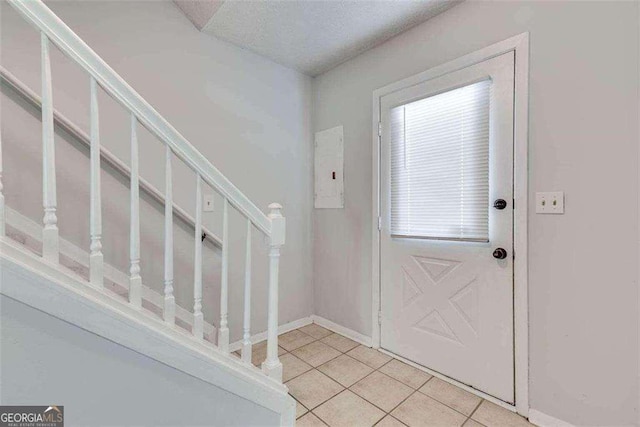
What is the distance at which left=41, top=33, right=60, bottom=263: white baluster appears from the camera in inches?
32.4

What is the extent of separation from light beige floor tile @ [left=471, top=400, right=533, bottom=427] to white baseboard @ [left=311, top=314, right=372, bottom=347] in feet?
2.87

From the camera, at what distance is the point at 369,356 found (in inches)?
82.9

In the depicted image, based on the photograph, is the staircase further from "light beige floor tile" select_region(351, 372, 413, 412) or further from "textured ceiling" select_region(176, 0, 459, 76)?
"textured ceiling" select_region(176, 0, 459, 76)

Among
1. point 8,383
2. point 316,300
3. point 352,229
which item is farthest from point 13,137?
point 316,300

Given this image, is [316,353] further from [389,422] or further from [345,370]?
[389,422]

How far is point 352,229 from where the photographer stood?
2410 mm

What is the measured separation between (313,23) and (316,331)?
257 cm

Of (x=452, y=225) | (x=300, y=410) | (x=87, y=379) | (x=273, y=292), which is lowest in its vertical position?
(x=300, y=410)

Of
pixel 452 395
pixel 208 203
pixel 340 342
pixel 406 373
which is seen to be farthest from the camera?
pixel 340 342

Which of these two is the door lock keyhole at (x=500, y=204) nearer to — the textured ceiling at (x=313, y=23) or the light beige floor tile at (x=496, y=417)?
the light beige floor tile at (x=496, y=417)

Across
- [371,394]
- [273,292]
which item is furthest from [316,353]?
[273,292]

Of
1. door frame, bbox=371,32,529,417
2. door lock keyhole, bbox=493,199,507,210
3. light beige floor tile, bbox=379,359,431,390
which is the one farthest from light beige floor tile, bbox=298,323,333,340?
door lock keyhole, bbox=493,199,507,210

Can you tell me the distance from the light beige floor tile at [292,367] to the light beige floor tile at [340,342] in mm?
351

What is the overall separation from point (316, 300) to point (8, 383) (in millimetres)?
2184
